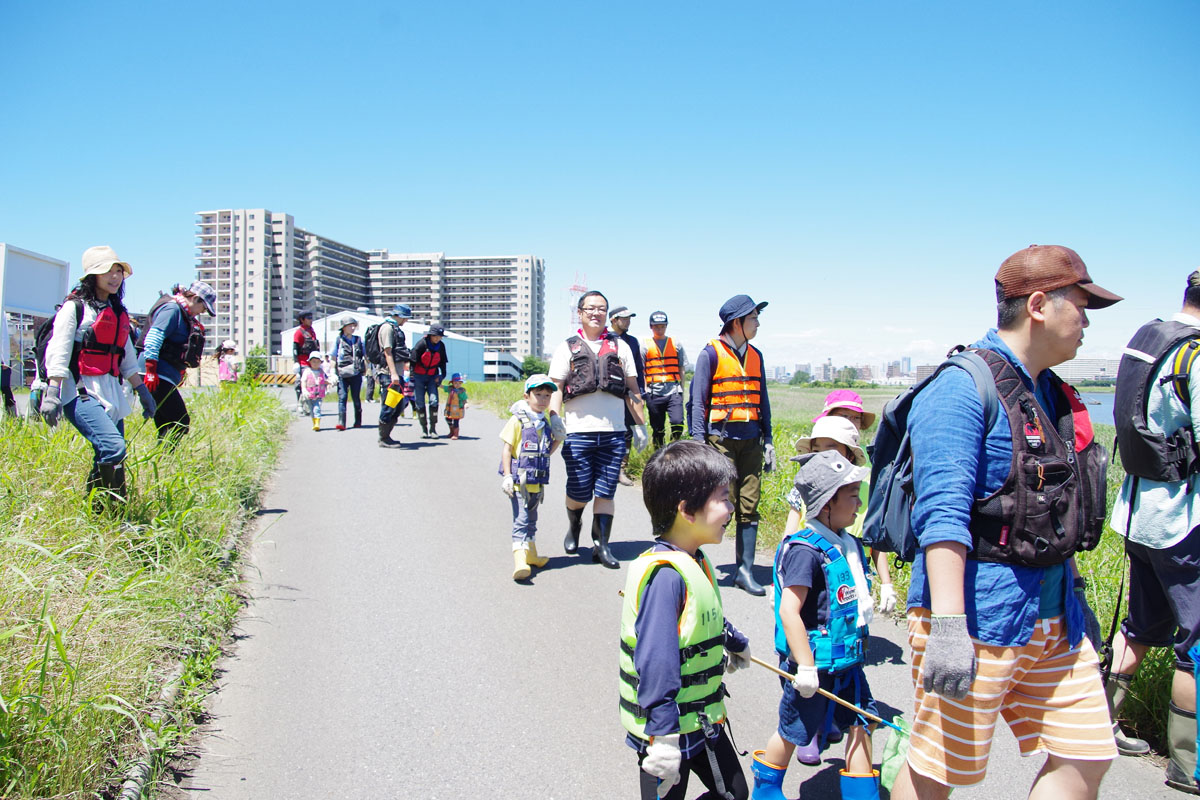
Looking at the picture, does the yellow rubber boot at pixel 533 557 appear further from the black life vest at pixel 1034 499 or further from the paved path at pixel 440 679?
the black life vest at pixel 1034 499

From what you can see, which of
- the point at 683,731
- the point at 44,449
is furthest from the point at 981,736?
the point at 44,449

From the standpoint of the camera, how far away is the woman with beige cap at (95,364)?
15.9 feet

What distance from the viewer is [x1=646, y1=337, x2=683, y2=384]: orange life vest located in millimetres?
9586

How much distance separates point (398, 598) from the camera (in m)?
5.11

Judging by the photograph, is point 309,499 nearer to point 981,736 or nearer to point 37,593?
point 37,593

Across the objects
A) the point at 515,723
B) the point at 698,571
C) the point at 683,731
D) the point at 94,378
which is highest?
the point at 94,378

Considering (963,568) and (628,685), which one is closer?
(963,568)

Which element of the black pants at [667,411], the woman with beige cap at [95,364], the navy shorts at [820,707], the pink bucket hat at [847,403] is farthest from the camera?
the black pants at [667,411]

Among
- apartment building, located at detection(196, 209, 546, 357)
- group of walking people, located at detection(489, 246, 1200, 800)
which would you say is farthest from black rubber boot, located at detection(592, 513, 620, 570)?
apartment building, located at detection(196, 209, 546, 357)

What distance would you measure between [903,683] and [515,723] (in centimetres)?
211

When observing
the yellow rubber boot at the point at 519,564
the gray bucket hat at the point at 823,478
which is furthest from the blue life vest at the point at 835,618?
the yellow rubber boot at the point at 519,564

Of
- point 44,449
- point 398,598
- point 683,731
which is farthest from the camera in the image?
point 44,449

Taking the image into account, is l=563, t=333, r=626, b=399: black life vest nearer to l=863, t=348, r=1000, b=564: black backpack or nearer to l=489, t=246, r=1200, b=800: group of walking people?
l=489, t=246, r=1200, b=800: group of walking people

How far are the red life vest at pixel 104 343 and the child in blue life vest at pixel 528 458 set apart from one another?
291 centimetres
